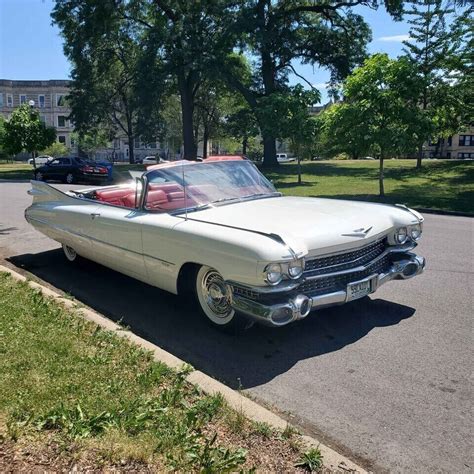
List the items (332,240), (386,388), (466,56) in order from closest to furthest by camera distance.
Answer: (386,388) < (332,240) < (466,56)

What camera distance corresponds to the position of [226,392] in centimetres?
330

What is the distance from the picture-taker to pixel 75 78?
37688mm

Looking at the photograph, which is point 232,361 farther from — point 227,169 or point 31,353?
point 227,169

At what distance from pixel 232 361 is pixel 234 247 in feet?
3.04

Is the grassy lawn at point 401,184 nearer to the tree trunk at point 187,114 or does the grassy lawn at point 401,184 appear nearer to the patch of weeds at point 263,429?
the tree trunk at point 187,114

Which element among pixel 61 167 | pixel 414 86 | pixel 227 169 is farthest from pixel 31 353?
pixel 61 167

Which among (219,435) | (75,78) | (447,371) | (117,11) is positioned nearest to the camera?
(219,435)

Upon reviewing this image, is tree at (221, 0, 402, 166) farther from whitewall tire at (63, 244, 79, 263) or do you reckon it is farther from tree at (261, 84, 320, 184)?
whitewall tire at (63, 244, 79, 263)

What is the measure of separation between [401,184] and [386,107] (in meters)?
→ 6.92

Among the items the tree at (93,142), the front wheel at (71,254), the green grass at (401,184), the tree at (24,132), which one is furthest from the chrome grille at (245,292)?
the tree at (93,142)

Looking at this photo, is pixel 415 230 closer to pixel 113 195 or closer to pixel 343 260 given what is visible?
pixel 343 260

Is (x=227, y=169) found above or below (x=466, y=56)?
below

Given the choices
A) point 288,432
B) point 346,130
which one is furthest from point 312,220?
point 346,130

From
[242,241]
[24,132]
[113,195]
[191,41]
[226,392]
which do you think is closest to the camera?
[226,392]
